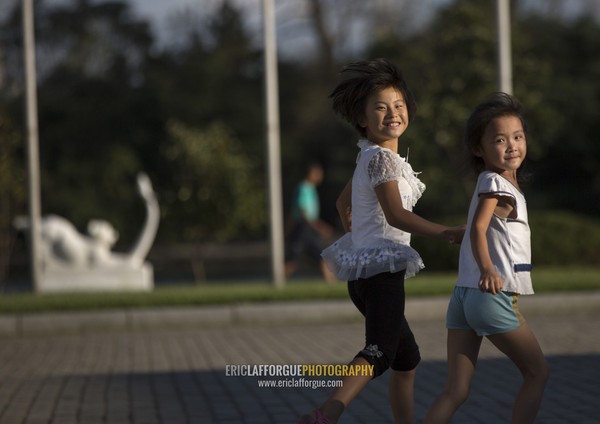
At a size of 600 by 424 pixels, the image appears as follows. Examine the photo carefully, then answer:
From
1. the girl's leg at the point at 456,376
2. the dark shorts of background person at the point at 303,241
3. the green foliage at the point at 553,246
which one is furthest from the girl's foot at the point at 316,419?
the green foliage at the point at 553,246

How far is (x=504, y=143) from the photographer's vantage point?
462cm

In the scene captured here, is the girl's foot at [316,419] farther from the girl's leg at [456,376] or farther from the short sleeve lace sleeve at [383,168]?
the short sleeve lace sleeve at [383,168]

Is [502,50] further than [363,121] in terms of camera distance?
Yes

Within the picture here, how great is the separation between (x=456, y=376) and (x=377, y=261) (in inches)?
21.2

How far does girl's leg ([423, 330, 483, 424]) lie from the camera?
443 centimetres

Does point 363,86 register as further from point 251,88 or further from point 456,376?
point 251,88

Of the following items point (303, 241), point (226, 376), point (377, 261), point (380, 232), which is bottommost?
point (226, 376)

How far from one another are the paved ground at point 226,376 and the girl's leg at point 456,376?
166 centimetres

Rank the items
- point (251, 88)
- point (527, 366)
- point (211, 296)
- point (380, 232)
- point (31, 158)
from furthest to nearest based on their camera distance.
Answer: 1. point (251, 88)
2. point (31, 158)
3. point (211, 296)
4. point (380, 232)
5. point (527, 366)

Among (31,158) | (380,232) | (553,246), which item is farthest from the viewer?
(553,246)

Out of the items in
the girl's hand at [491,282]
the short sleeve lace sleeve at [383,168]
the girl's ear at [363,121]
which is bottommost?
the girl's hand at [491,282]

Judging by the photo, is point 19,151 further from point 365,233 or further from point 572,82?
point 365,233

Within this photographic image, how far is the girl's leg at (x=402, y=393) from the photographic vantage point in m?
4.86

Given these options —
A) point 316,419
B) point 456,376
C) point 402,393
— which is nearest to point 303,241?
point 402,393
